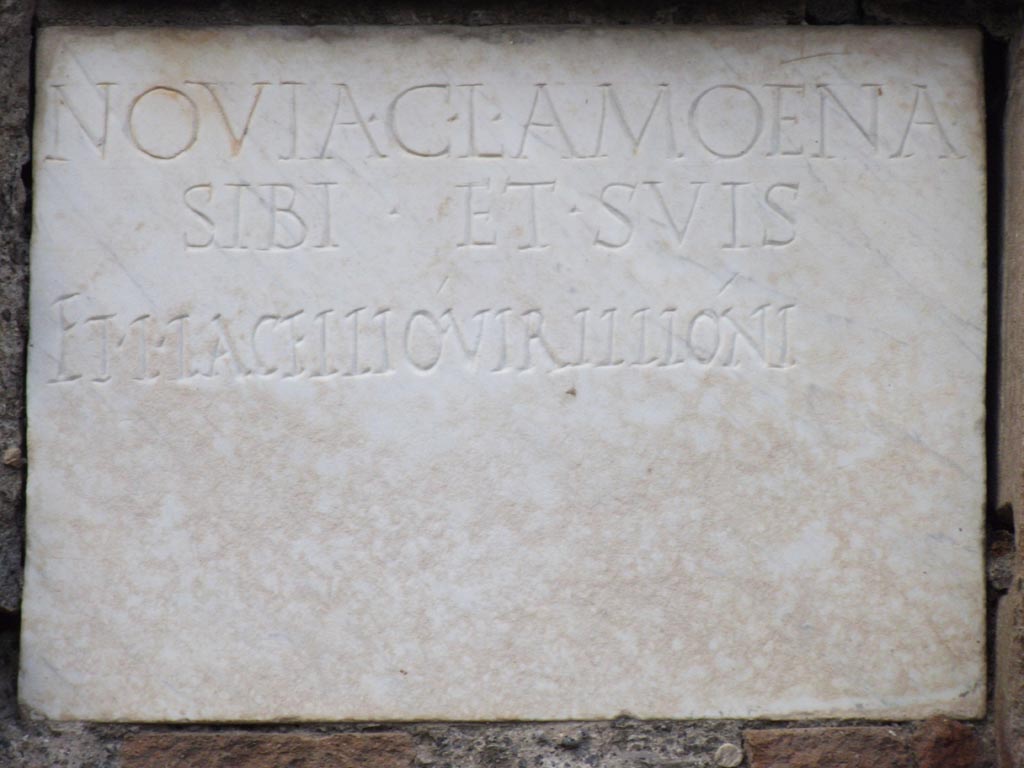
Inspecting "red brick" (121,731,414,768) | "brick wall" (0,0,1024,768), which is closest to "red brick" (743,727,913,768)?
"brick wall" (0,0,1024,768)

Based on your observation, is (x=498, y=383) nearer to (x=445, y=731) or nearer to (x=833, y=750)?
(x=445, y=731)

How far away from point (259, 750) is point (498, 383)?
0.86 meters

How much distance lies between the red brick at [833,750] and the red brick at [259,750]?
709mm

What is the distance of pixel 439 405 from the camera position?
227cm

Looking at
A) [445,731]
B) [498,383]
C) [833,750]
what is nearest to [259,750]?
[445,731]

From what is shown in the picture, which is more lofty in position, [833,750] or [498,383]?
[498,383]

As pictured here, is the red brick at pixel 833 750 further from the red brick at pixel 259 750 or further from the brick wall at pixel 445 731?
the red brick at pixel 259 750

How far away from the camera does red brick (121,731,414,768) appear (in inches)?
87.8

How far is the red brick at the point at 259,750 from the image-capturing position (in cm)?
223

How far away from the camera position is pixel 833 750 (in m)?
2.24

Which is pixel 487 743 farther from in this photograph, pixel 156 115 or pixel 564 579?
pixel 156 115

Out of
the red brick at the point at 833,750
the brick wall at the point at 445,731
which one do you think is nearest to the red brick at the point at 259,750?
the brick wall at the point at 445,731

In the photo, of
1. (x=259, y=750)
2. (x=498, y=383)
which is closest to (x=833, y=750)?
(x=498, y=383)

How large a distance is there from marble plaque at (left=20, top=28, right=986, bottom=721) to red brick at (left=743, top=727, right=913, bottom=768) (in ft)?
0.19
